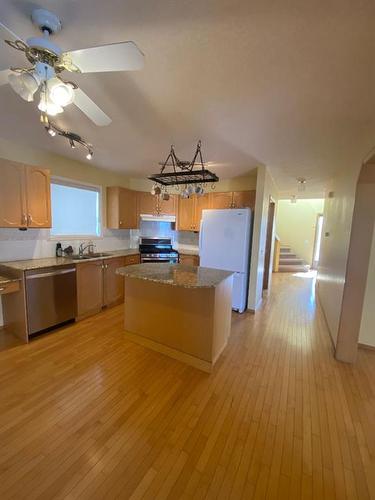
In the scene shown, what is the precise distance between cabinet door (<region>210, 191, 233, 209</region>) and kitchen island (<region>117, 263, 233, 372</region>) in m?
2.06

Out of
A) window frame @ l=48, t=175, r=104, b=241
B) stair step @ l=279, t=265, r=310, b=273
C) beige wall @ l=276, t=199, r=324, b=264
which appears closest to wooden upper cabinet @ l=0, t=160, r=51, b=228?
window frame @ l=48, t=175, r=104, b=241

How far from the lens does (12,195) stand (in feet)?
8.52

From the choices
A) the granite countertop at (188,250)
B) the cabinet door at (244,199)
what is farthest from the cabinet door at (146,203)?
the cabinet door at (244,199)

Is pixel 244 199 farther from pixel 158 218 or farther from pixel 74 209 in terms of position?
pixel 74 209

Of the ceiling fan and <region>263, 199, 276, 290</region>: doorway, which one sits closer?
the ceiling fan

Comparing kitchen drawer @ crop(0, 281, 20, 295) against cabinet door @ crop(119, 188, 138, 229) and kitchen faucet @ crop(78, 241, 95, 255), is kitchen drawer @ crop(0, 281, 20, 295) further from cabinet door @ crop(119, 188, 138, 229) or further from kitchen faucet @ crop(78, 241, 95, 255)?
cabinet door @ crop(119, 188, 138, 229)

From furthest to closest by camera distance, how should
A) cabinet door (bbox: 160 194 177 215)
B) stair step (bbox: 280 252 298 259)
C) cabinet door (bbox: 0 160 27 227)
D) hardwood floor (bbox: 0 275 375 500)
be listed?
1. stair step (bbox: 280 252 298 259)
2. cabinet door (bbox: 160 194 177 215)
3. cabinet door (bbox: 0 160 27 227)
4. hardwood floor (bbox: 0 275 375 500)

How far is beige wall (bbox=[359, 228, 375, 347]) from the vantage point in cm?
270

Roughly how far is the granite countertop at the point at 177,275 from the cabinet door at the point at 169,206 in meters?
2.22

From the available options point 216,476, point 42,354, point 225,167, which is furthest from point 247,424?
point 225,167

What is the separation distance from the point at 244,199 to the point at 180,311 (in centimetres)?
268

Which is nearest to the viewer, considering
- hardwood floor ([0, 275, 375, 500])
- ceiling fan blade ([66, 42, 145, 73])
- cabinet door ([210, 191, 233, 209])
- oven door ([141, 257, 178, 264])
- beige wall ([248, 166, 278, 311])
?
ceiling fan blade ([66, 42, 145, 73])

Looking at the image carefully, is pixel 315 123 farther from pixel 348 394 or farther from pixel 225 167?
pixel 348 394

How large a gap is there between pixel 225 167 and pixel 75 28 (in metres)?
2.88
